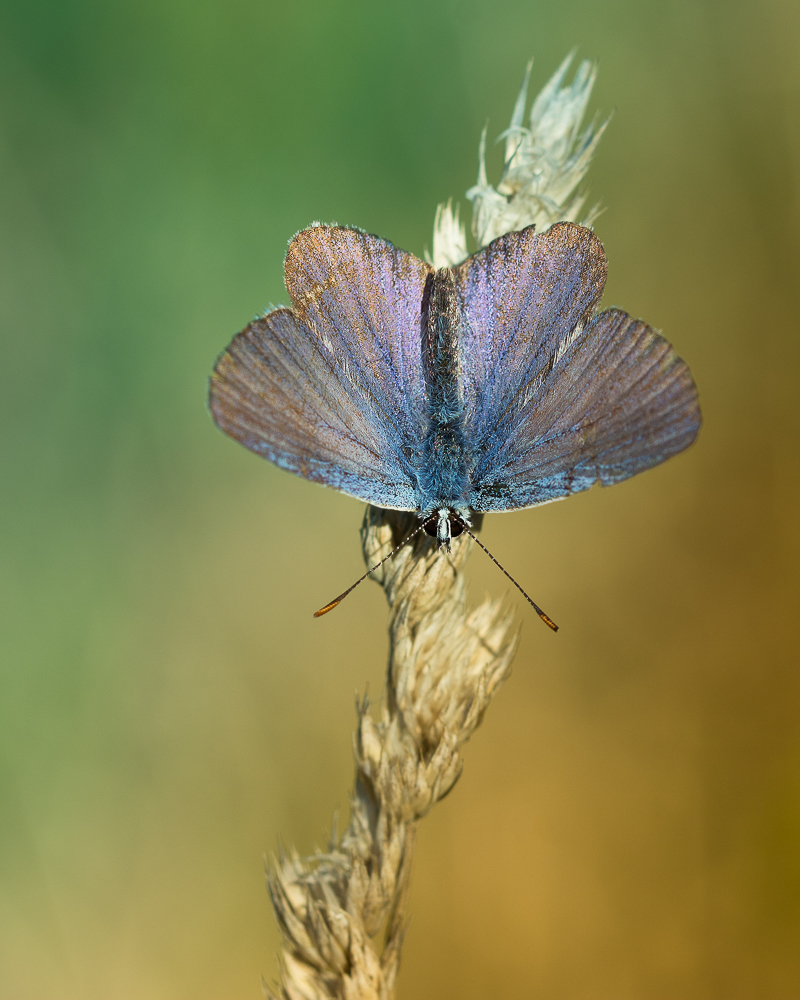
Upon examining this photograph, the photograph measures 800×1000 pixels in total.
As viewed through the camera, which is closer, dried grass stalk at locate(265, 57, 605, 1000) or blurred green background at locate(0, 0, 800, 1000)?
dried grass stalk at locate(265, 57, 605, 1000)

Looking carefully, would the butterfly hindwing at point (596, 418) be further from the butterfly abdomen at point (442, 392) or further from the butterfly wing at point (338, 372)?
the butterfly wing at point (338, 372)

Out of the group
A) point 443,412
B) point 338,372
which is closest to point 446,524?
point 443,412

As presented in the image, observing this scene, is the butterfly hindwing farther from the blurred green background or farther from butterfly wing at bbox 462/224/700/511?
the blurred green background

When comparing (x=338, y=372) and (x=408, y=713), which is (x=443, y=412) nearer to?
(x=338, y=372)

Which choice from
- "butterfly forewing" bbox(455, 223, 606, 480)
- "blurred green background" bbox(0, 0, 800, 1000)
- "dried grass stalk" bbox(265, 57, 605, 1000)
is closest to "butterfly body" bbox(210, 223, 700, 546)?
"butterfly forewing" bbox(455, 223, 606, 480)

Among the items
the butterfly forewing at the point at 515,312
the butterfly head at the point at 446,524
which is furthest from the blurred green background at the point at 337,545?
the butterfly head at the point at 446,524

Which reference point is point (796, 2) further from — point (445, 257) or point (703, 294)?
point (445, 257)
